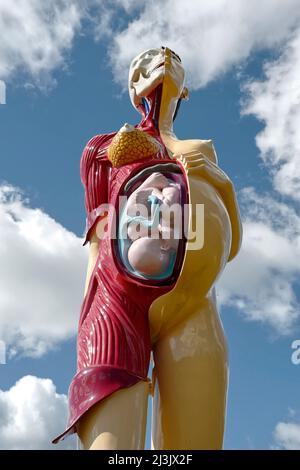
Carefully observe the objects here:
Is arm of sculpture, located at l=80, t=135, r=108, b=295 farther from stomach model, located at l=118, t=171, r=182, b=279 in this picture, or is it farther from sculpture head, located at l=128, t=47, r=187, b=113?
sculpture head, located at l=128, t=47, r=187, b=113

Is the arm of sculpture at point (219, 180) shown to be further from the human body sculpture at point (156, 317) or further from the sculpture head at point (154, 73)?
Answer: the sculpture head at point (154, 73)

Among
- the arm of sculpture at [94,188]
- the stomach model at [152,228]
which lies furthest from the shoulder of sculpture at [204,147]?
the arm of sculpture at [94,188]

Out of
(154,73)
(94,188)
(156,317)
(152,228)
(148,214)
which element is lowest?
(156,317)

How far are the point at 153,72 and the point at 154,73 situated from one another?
22 millimetres

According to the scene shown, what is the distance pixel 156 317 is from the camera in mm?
4168

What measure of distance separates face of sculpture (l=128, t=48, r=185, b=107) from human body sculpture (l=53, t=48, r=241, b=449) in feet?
2.86

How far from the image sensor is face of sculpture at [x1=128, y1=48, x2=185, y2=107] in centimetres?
552

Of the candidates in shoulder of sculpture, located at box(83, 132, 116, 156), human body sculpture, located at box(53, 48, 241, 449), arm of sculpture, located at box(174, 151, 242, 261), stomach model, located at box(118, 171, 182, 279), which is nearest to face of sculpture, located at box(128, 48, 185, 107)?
shoulder of sculpture, located at box(83, 132, 116, 156)

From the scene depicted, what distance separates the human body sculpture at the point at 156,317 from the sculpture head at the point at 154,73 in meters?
0.87

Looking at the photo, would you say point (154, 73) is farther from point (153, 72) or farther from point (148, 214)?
point (148, 214)

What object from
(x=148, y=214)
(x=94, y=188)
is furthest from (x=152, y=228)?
(x=94, y=188)

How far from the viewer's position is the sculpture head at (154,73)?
5523 millimetres
